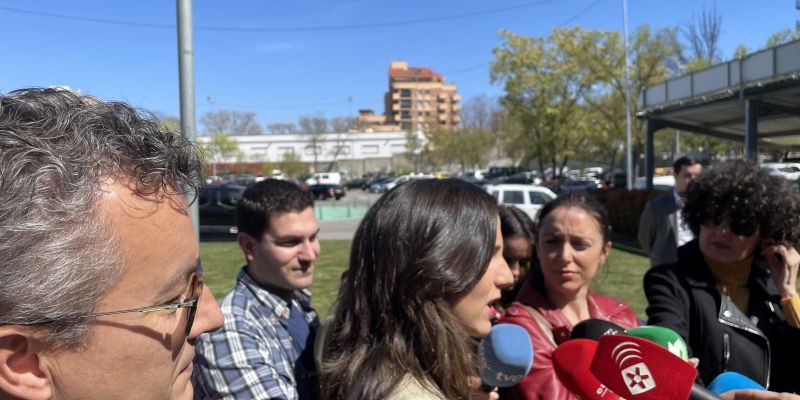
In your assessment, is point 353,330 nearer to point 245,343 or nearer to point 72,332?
point 245,343

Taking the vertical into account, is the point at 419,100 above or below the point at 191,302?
above

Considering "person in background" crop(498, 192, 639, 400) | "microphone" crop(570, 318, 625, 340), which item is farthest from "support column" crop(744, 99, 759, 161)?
"microphone" crop(570, 318, 625, 340)

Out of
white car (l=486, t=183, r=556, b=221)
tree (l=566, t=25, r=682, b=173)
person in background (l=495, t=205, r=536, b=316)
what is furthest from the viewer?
tree (l=566, t=25, r=682, b=173)

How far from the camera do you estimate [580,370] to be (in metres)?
1.65

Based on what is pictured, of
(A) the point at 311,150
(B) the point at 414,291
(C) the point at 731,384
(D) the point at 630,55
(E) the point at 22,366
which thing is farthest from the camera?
(A) the point at 311,150

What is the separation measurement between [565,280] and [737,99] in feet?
37.9

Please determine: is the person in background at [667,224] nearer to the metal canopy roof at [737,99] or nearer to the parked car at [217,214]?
the metal canopy roof at [737,99]

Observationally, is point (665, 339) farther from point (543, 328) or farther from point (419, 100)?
point (419, 100)

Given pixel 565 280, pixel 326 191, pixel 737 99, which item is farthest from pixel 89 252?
pixel 326 191

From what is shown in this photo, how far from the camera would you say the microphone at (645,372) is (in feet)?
4.54

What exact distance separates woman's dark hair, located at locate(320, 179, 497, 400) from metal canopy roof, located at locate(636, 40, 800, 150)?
1082cm

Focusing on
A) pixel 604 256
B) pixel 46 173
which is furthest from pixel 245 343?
pixel 604 256

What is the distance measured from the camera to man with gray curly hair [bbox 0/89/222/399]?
938mm

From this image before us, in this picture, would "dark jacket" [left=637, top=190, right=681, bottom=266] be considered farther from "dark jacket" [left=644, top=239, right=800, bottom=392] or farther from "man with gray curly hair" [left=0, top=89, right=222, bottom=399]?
"man with gray curly hair" [left=0, top=89, right=222, bottom=399]
